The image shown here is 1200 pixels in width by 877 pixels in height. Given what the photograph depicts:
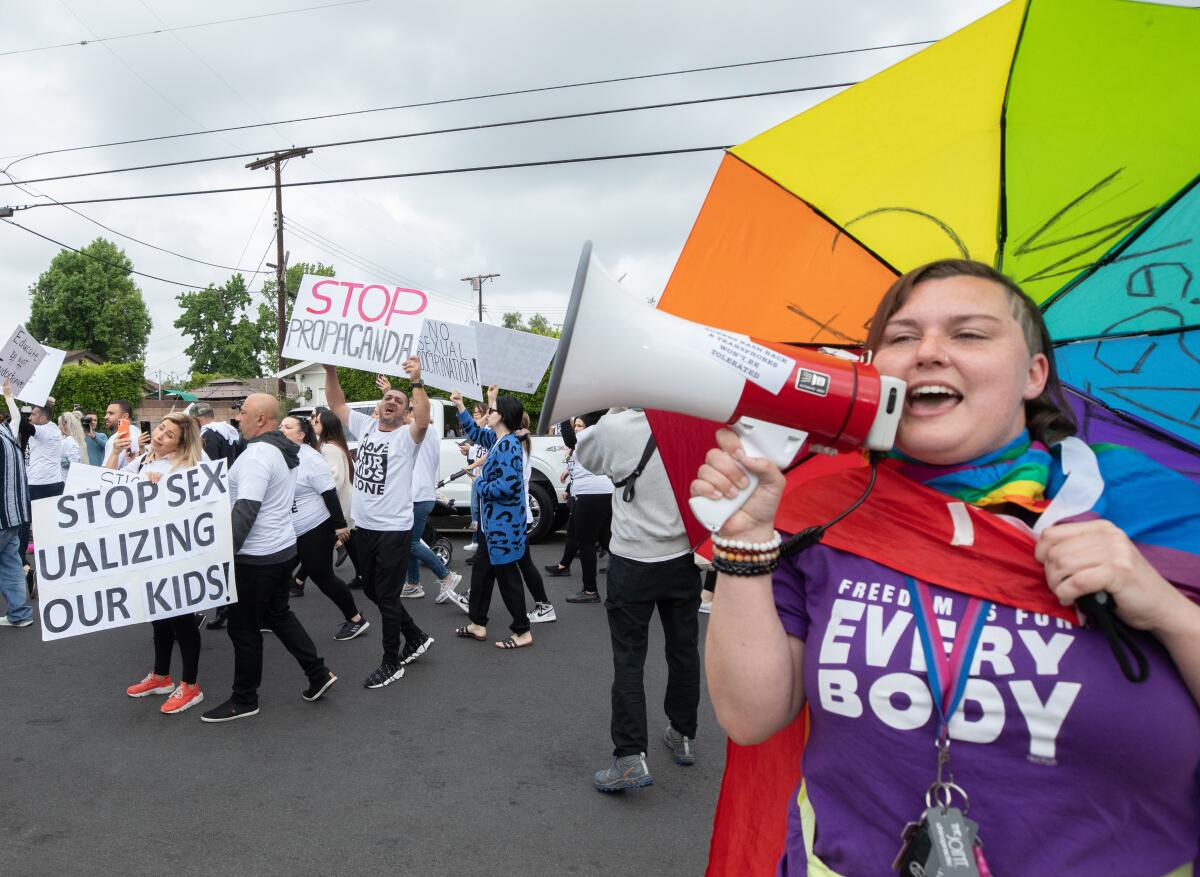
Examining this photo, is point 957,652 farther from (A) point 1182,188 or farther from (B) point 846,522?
(A) point 1182,188

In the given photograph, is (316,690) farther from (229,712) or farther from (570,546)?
(570,546)

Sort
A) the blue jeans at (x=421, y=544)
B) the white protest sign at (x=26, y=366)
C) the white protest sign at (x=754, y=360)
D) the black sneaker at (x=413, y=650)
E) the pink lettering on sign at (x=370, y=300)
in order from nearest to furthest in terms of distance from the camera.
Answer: the white protest sign at (x=754, y=360)
the black sneaker at (x=413, y=650)
the pink lettering on sign at (x=370, y=300)
the blue jeans at (x=421, y=544)
the white protest sign at (x=26, y=366)

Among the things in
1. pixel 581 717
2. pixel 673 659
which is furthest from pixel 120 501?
pixel 673 659

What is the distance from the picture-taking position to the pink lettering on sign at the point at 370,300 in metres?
5.78

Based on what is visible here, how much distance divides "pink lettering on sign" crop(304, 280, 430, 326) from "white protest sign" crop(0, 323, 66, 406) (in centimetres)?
364

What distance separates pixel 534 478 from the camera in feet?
32.7

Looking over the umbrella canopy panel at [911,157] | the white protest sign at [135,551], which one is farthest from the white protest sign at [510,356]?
the umbrella canopy panel at [911,157]

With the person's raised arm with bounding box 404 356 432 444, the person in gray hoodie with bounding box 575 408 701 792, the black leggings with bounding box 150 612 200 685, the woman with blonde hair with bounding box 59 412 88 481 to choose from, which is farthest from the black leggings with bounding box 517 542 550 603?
the woman with blonde hair with bounding box 59 412 88 481

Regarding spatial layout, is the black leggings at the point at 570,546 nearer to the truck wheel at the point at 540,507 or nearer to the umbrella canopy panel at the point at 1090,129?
the truck wheel at the point at 540,507

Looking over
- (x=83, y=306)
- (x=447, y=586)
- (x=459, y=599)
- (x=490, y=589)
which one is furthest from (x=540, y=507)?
(x=83, y=306)

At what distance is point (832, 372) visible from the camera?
1123 mm

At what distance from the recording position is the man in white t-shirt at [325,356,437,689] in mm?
4941

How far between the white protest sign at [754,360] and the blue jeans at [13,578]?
733cm

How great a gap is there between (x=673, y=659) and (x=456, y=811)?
1200 millimetres
